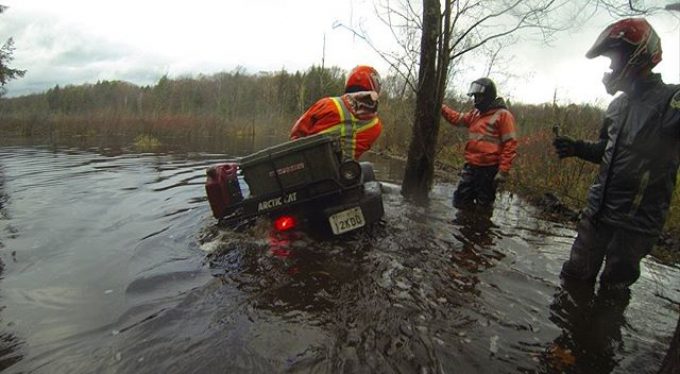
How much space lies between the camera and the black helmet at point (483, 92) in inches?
226

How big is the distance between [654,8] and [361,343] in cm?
272

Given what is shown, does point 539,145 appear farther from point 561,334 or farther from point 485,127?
point 561,334

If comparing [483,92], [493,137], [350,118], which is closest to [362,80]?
[350,118]

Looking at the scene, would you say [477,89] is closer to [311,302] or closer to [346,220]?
[346,220]

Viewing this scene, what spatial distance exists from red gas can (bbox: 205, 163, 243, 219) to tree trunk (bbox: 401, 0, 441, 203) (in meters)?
3.34

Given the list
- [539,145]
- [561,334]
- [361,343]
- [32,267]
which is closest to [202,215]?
[32,267]

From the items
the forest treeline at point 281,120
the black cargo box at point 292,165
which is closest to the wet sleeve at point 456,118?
the forest treeline at point 281,120

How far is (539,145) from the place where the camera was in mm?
8945

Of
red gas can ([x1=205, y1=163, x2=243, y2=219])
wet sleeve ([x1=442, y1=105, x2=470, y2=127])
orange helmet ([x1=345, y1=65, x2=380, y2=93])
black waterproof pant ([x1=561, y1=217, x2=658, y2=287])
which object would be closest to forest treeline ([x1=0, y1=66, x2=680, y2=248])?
wet sleeve ([x1=442, y1=105, x2=470, y2=127])

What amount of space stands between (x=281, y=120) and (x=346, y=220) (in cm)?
3164

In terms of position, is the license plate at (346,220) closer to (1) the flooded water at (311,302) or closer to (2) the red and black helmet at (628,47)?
(1) the flooded water at (311,302)

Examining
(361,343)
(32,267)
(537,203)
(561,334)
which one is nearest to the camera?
(361,343)

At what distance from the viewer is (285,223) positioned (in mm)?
4223

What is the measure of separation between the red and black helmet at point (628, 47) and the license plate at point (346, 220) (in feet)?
8.36
